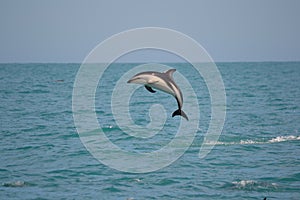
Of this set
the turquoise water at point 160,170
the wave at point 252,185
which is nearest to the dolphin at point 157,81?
the turquoise water at point 160,170

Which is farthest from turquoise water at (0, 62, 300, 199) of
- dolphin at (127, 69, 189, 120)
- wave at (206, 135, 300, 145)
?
dolphin at (127, 69, 189, 120)

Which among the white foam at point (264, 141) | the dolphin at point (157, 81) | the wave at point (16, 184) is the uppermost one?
the dolphin at point (157, 81)

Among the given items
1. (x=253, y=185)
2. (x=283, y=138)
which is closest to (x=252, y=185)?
(x=253, y=185)

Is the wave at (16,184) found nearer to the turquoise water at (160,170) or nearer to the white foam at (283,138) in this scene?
the turquoise water at (160,170)

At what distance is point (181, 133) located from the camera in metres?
37.0

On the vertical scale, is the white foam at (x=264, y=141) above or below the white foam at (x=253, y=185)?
above

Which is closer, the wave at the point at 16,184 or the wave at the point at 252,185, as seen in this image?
the wave at the point at 252,185

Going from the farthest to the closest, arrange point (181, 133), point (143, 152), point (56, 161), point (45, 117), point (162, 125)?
point (45, 117)
point (162, 125)
point (181, 133)
point (143, 152)
point (56, 161)

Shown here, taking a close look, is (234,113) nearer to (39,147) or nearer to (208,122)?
(208,122)

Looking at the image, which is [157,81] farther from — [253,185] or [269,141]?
[269,141]

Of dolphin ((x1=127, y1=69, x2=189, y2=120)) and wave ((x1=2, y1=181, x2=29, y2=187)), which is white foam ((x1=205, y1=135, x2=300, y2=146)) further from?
dolphin ((x1=127, y1=69, x2=189, y2=120))

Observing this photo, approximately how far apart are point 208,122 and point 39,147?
15858mm

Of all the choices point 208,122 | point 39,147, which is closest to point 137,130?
point 208,122

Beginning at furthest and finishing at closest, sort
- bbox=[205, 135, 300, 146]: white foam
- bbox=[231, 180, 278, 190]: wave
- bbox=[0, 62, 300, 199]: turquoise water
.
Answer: bbox=[205, 135, 300, 146]: white foam < bbox=[231, 180, 278, 190]: wave < bbox=[0, 62, 300, 199]: turquoise water
